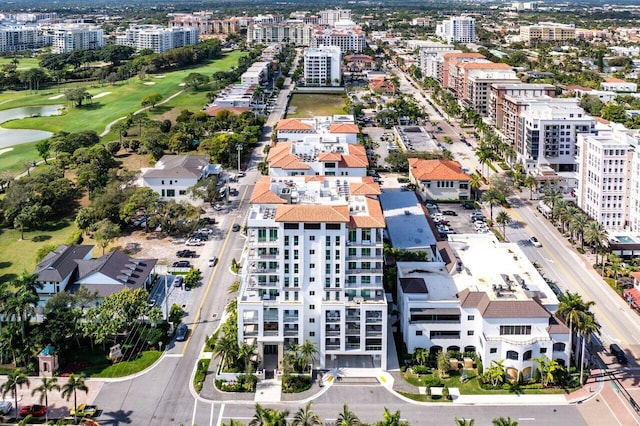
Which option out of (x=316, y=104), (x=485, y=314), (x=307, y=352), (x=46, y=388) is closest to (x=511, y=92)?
(x=316, y=104)

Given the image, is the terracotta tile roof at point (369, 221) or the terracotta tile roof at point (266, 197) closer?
the terracotta tile roof at point (369, 221)

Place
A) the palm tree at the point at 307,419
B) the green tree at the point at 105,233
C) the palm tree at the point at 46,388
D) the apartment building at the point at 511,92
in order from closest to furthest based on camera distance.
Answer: the palm tree at the point at 307,419 < the palm tree at the point at 46,388 < the green tree at the point at 105,233 < the apartment building at the point at 511,92

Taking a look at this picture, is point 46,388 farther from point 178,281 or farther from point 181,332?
point 178,281

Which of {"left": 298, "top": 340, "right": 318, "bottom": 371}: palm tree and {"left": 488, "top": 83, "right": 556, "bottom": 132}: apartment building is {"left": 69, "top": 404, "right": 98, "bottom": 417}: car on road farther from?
{"left": 488, "top": 83, "right": 556, "bottom": 132}: apartment building

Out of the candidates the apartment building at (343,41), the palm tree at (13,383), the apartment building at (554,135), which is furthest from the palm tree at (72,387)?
the apartment building at (343,41)

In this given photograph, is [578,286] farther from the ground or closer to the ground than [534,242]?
closer to the ground

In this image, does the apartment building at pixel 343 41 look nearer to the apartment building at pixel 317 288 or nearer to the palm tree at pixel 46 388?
the apartment building at pixel 317 288

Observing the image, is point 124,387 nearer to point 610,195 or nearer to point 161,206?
point 161,206
